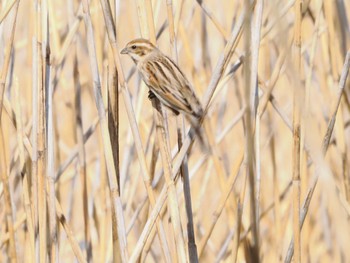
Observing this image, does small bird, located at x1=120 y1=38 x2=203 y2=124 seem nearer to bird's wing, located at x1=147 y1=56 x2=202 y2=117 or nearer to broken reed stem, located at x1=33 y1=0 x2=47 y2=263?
bird's wing, located at x1=147 y1=56 x2=202 y2=117

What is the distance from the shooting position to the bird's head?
160 cm

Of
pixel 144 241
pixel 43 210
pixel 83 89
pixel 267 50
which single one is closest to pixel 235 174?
pixel 144 241

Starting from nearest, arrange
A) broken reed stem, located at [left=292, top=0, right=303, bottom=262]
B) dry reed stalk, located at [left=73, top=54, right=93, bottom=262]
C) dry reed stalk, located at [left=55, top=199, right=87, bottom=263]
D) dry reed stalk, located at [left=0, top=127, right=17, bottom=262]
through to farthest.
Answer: broken reed stem, located at [left=292, top=0, right=303, bottom=262] < dry reed stalk, located at [left=55, top=199, right=87, bottom=263] < dry reed stalk, located at [left=0, top=127, right=17, bottom=262] < dry reed stalk, located at [left=73, top=54, right=93, bottom=262]

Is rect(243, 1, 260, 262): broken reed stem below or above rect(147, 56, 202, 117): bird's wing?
below

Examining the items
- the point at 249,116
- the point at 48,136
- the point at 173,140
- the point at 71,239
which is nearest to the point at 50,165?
the point at 48,136

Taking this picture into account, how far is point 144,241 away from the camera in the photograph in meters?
1.46

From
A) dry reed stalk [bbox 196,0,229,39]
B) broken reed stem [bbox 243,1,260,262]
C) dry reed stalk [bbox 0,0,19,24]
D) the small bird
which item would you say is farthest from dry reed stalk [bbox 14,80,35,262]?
broken reed stem [bbox 243,1,260,262]

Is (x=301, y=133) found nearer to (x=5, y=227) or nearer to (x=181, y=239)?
(x=181, y=239)

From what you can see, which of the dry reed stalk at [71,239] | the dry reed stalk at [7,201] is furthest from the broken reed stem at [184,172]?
the dry reed stalk at [7,201]

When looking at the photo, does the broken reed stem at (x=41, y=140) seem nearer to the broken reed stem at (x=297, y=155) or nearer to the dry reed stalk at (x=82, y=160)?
the dry reed stalk at (x=82, y=160)

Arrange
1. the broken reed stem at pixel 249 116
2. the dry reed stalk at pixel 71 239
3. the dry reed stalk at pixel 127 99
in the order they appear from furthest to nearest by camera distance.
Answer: the dry reed stalk at pixel 71 239, the dry reed stalk at pixel 127 99, the broken reed stem at pixel 249 116

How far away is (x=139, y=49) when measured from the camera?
5.68 ft

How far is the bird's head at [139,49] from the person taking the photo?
1604 mm

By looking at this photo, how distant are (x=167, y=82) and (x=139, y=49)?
189mm
